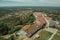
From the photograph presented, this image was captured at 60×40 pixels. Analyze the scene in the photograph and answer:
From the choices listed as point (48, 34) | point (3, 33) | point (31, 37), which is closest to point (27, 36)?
point (31, 37)

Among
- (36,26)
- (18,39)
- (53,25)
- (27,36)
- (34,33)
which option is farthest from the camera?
(53,25)

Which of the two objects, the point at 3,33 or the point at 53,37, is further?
the point at 3,33

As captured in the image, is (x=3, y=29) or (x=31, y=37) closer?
(x=31, y=37)

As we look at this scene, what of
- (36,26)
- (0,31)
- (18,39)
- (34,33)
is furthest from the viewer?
(0,31)

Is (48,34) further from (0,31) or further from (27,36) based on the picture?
(0,31)

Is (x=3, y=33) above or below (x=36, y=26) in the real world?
below

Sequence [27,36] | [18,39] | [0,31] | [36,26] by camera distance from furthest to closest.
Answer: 1. [0,31]
2. [36,26]
3. [27,36]
4. [18,39]

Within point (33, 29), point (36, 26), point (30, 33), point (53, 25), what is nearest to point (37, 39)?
point (30, 33)

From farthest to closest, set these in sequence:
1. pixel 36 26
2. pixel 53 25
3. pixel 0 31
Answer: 1. pixel 53 25
2. pixel 0 31
3. pixel 36 26

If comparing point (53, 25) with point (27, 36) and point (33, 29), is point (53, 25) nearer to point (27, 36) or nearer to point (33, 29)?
point (33, 29)
